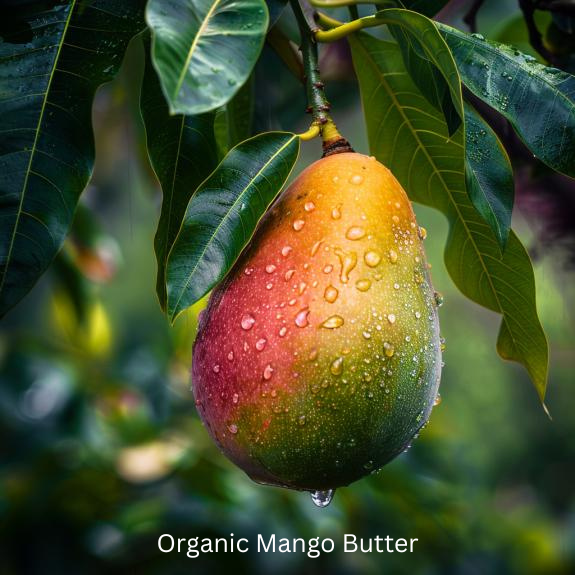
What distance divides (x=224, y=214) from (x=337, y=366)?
137 millimetres

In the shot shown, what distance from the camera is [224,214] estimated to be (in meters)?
0.56

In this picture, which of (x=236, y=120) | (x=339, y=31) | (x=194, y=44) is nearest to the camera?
(x=194, y=44)

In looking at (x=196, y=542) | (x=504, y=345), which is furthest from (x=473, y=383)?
(x=504, y=345)

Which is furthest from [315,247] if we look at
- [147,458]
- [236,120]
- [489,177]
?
[147,458]

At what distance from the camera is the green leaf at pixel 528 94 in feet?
1.86

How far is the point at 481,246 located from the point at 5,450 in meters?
1.49

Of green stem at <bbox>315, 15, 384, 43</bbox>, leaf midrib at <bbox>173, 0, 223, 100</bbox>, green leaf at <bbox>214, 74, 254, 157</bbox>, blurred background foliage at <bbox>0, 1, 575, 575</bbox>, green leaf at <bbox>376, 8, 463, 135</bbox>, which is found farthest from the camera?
blurred background foliage at <bbox>0, 1, 575, 575</bbox>

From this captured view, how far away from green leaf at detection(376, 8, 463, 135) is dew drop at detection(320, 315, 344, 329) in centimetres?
16

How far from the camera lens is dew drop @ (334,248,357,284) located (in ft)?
1.84

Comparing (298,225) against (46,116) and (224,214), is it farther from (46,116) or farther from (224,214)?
(46,116)

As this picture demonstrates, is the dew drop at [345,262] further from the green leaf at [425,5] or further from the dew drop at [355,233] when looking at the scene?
the green leaf at [425,5]

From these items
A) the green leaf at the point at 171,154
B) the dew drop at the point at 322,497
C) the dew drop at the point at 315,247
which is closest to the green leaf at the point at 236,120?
the green leaf at the point at 171,154

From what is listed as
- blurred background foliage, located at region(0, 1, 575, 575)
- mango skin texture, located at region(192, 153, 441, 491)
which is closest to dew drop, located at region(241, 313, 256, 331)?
mango skin texture, located at region(192, 153, 441, 491)

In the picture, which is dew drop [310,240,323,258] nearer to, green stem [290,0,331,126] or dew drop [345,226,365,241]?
dew drop [345,226,365,241]
